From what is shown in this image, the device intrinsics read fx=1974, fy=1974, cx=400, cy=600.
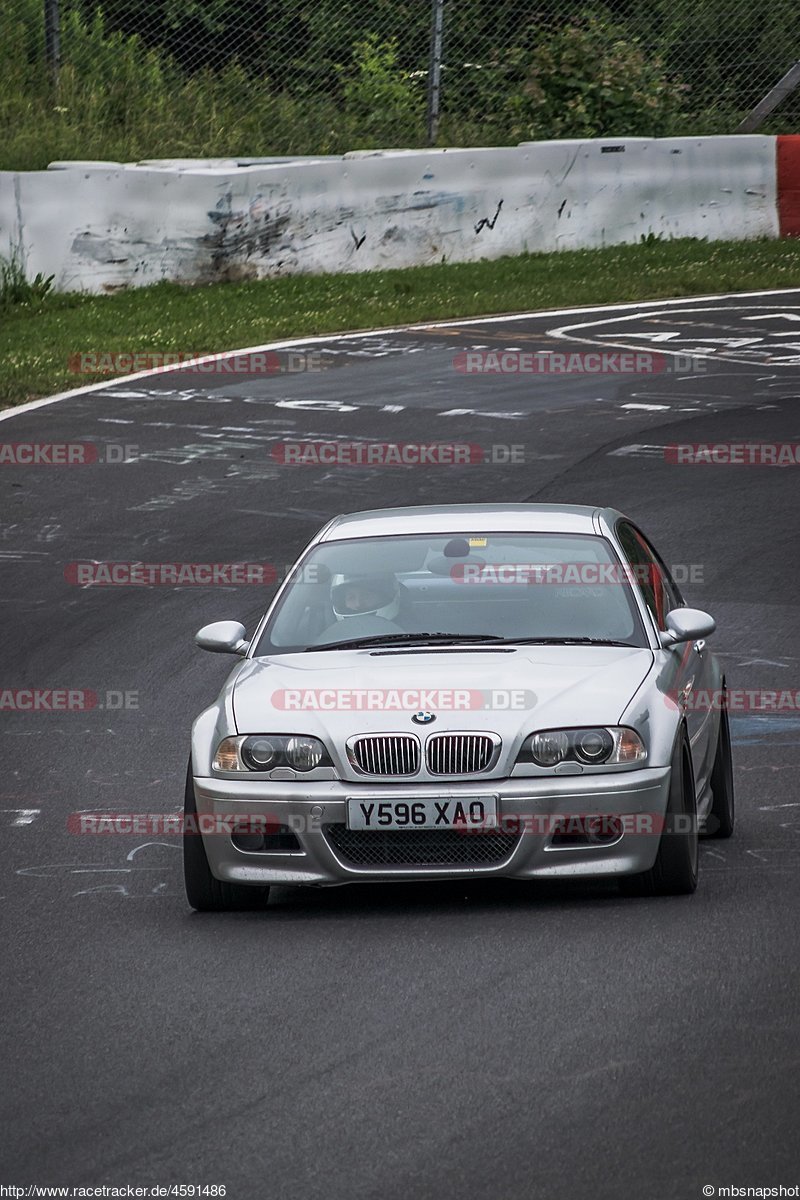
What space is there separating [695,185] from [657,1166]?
2345 cm

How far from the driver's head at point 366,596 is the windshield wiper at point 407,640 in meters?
0.25

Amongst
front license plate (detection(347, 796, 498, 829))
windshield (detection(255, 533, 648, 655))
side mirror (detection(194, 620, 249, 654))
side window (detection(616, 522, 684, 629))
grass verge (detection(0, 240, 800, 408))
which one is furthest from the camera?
grass verge (detection(0, 240, 800, 408))

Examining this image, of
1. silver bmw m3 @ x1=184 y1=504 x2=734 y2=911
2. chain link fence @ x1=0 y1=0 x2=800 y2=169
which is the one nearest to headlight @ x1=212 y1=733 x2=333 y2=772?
silver bmw m3 @ x1=184 y1=504 x2=734 y2=911

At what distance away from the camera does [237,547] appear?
14117 mm

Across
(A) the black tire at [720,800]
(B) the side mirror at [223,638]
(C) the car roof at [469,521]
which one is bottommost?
(A) the black tire at [720,800]

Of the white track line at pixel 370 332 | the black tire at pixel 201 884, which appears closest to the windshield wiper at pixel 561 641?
the black tire at pixel 201 884

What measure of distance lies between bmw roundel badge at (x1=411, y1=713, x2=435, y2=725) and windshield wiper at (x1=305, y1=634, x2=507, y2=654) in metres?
0.73

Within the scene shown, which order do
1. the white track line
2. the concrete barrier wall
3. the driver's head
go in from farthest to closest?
1. the concrete barrier wall
2. the white track line
3. the driver's head

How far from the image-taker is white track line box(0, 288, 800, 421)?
759 inches

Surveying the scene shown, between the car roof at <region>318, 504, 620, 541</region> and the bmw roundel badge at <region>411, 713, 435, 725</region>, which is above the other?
the car roof at <region>318, 504, 620, 541</region>

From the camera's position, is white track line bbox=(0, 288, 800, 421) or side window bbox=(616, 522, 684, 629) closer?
side window bbox=(616, 522, 684, 629)

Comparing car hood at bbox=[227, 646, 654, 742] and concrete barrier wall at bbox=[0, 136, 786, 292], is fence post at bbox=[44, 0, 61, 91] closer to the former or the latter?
concrete barrier wall at bbox=[0, 136, 786, 292]

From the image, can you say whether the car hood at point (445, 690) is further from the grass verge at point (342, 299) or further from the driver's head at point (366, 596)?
the grass verge at point (342, 299)

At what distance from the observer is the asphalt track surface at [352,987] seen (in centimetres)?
482
